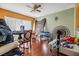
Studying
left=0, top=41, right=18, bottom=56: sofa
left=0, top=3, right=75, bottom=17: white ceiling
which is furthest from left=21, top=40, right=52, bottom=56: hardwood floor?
left=0, top=3, right=75, bottom=17: white ceiling

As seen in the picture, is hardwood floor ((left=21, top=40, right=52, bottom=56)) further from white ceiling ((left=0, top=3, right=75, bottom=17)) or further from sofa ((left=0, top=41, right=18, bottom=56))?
white ceiling ((left=0, top=3, right=75, bottom=17))

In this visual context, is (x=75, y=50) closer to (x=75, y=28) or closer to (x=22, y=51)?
(x=75, y=28)

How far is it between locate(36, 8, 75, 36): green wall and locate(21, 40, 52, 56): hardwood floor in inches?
9.9

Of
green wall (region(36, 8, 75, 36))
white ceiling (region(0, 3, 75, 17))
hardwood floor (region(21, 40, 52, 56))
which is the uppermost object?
white ceiling (region(0, 3, 75, 17))

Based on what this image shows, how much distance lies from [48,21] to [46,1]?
32 cm

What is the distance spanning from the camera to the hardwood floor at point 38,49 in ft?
6.38

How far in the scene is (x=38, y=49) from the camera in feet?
6.38

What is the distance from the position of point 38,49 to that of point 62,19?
60cm

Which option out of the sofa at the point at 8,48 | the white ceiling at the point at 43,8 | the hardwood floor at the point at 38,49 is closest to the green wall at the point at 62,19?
the white ceiling at the point at 43,8

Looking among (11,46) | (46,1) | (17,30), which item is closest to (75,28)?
(46,1)

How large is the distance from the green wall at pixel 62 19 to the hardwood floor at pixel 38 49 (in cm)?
25

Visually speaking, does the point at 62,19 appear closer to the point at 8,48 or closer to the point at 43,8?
the point at 43,8

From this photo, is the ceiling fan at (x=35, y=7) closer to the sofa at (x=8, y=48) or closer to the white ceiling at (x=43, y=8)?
the white ceiling at (x=43, y=8)

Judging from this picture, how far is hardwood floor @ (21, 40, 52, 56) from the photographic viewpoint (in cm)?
194
